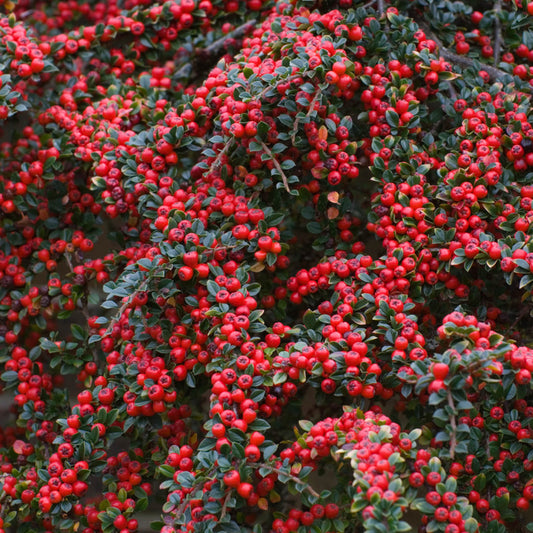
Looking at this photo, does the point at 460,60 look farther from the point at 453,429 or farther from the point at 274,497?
the point at 274,497

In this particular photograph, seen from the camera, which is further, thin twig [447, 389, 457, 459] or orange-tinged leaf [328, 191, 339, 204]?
orange-tinged leaf [328, 191, 339, 204]

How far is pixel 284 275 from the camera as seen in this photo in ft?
6.34

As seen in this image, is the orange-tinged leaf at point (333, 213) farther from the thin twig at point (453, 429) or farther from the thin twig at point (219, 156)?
the thin twig at point (453, 429)

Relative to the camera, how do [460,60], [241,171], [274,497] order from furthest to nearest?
1. [460,60]
2. [241,171]
3. [274,497]

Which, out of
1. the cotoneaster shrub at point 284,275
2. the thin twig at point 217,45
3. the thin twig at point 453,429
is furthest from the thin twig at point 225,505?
the thin twig at point 217,45


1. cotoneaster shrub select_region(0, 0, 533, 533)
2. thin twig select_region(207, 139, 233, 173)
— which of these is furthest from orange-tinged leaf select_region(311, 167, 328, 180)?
thin twig select_region(207, 139, 233, 173)

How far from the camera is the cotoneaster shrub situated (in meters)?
1.55

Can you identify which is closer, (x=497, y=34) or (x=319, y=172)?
(x=319, y=172)

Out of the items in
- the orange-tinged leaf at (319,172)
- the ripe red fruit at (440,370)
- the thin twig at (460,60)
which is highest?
the thin twig at (460,60)

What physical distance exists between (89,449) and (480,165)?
1291 millimetres

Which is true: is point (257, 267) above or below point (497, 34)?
below

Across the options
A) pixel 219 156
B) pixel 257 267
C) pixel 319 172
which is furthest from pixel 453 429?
pixel 219 156

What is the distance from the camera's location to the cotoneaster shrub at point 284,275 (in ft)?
5.09

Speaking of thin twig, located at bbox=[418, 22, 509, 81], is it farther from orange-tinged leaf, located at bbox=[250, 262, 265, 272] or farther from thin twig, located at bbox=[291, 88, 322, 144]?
orange-tinged leaf, located at bbox=[250, 262, 265, 272]
